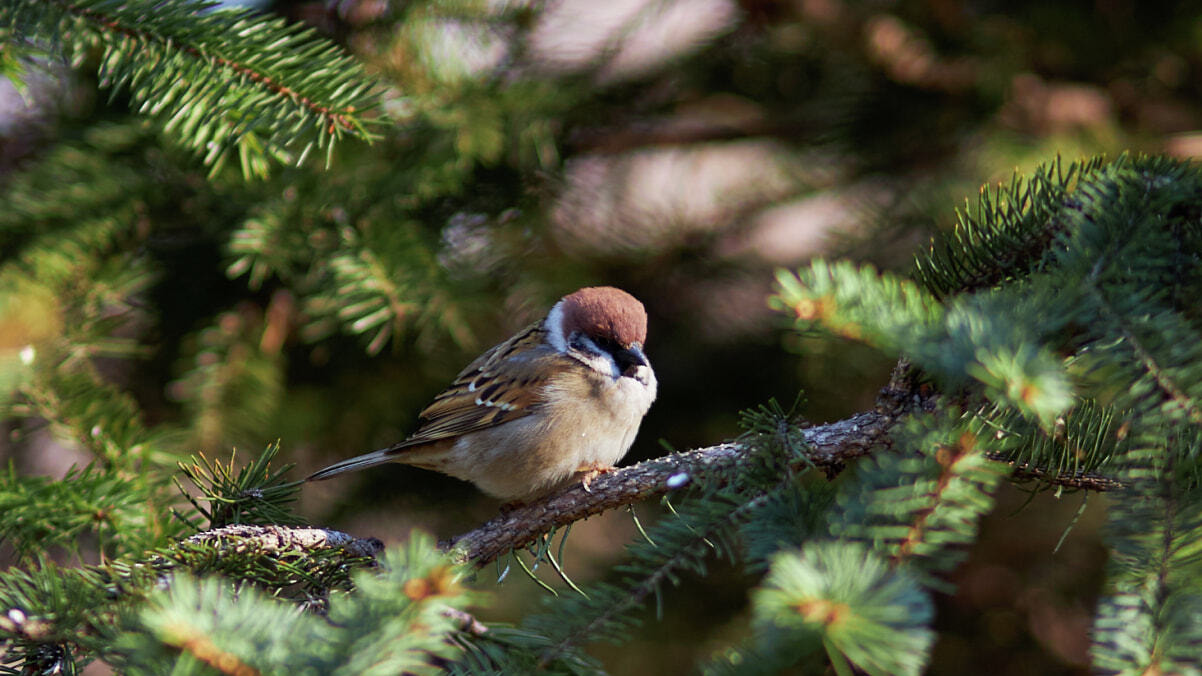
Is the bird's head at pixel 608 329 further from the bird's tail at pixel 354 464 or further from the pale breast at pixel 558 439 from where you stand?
the bird's tail at pixel 354 464

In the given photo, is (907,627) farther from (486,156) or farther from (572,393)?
(486,156)

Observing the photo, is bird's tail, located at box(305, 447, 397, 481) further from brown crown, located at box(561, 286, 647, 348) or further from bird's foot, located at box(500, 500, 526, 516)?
brown crown, located at box(561, 286, 647, 348)

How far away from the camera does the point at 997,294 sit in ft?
4.20

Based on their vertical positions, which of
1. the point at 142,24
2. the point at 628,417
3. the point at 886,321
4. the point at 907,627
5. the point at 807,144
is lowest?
the point at 628,417

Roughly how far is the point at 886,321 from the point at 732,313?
1749mm

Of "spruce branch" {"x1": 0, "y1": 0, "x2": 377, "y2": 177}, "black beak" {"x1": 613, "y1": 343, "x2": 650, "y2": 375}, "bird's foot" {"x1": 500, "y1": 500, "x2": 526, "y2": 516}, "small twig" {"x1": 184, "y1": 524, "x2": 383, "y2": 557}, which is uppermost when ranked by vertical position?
"spruce branch" {"x1": 0, "y1": 0, "x2": 377, "y2": 177}

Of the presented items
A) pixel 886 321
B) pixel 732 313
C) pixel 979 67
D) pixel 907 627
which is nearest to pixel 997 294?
pixel 886 321

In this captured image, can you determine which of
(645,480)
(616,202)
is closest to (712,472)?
(645,480)

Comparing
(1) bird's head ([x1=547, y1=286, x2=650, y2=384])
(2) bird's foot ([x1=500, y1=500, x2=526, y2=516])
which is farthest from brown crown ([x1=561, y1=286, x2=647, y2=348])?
(2) bird's foot ([x1=500, y1=500, x2=526, y2=516])

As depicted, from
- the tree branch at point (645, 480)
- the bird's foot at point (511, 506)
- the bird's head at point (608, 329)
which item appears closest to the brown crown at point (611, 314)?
the bird's head at point (608, 329)

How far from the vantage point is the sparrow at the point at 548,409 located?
2.45m

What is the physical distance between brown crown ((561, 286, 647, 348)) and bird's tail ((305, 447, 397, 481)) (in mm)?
676

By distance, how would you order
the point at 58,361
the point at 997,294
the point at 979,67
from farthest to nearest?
the point at 979,67 < the point at 58,361 < the point at 997,294

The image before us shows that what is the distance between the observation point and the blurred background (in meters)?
2.49
